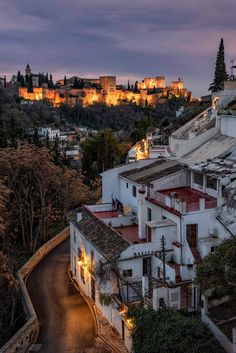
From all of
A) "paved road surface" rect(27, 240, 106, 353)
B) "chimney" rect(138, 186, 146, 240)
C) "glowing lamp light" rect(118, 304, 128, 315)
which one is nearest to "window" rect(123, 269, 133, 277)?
"glowing lamp light" rect(118, 304, 128, 315)

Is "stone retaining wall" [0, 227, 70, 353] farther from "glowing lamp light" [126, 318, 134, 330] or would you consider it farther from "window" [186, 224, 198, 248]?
"window" [186, 224, 198, 248]

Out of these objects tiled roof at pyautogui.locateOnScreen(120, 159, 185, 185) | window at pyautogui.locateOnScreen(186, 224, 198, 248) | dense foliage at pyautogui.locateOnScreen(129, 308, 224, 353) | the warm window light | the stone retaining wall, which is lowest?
the stone retaining wall

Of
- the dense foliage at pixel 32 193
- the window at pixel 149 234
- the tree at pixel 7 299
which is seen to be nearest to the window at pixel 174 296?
the window at pixel 149 234

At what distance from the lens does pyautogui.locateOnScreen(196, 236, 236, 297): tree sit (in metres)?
14.9

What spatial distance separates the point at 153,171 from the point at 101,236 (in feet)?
18.8

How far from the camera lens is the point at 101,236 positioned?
2395cm

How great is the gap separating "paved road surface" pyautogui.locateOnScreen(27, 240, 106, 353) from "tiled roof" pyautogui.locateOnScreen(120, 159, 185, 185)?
7420 mm

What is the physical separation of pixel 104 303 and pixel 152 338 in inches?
220

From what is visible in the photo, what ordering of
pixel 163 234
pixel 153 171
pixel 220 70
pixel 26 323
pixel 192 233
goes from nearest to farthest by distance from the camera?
pixel 192 233 → pixel 163 234 → pixel 26 323 → pixel 153 171 → pixel 220 70

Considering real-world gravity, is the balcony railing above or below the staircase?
above

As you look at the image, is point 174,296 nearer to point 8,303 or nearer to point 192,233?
point 192,233

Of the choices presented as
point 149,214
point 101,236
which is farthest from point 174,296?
point 101,236

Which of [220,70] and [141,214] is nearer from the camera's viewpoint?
[141,214]

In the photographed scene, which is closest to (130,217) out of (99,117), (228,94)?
(228,94)
